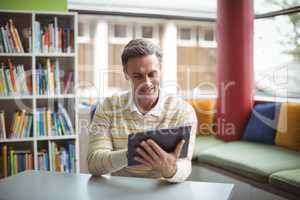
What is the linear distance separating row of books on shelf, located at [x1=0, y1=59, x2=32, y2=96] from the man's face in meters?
1.89

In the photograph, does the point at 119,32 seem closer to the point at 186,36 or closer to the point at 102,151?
the point at 186,36

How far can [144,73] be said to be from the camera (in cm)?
166

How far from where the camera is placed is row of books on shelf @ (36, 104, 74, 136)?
3346 millimetres

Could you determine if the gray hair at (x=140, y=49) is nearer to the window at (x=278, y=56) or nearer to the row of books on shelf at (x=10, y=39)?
the row of books on shelf at (x=10, y=39)

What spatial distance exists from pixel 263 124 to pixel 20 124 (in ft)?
8.05

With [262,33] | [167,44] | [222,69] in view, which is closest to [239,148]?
[222,69]

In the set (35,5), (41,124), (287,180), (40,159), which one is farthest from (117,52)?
(287,180)

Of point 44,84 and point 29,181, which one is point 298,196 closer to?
point 29,181

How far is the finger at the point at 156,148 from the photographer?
4.52ft

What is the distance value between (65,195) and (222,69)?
287 cm

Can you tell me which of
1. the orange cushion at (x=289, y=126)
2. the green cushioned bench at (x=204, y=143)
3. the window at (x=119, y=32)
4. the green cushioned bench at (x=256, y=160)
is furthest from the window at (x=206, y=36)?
the orange cushion at (x=289, y=126)

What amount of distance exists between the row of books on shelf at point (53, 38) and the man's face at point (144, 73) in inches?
72.5

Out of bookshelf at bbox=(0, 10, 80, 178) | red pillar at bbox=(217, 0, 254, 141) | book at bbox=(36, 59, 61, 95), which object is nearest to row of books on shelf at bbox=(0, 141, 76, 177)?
bookshelf at bbox=(0, 10, 80, 178)

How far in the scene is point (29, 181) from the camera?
5.08 feet
